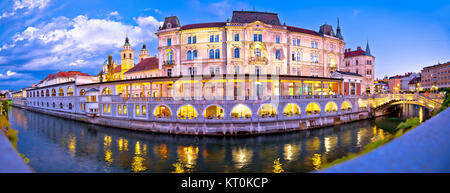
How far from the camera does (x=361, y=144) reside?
29438 millimetres

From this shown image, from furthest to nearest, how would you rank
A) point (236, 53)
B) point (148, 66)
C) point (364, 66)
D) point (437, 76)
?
point (437, 76) < point (364, 66) < point (148, 66) < point (236, 53)

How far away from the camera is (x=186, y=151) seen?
86.1 ft

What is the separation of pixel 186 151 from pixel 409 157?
80.4 feet

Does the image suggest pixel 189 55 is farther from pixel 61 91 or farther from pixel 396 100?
pixel 396 100

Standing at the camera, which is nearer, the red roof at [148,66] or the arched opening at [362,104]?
the arched opening at [362,104]

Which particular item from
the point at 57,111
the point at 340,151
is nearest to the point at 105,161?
the point at 340,151

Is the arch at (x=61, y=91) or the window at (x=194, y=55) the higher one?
the window at (x=194, y=55)

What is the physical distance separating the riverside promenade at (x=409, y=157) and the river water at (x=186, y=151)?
56.1 feet

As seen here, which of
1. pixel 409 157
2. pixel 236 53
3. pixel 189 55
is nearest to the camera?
pixel 409 157

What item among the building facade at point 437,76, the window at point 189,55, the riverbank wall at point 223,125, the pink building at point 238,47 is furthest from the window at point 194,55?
the building facade at point 437,76

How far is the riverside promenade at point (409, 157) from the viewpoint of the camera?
12.4ft

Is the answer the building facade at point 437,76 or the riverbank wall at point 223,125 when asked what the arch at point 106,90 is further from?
the building facade at point 437,76

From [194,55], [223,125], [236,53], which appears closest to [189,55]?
[194,55]

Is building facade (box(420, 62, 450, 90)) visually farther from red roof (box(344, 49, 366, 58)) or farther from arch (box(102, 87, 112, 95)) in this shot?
arch (box(102, 87, 112, 95))
